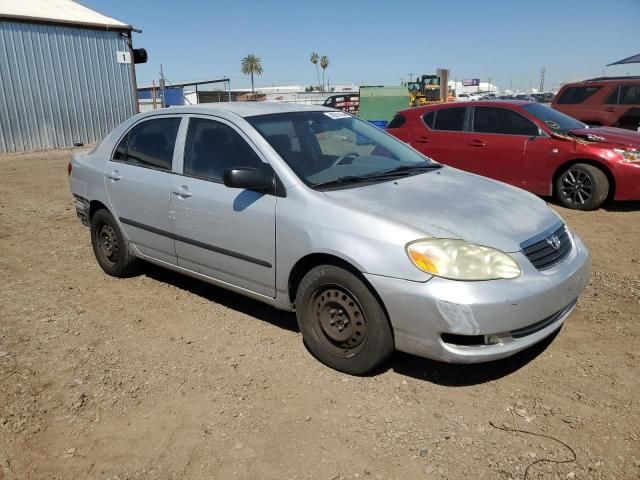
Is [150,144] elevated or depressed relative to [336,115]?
depressed

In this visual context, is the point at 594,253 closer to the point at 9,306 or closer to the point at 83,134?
the point at 9,306

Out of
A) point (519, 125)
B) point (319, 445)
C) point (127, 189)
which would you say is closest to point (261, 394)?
point (319, 445)

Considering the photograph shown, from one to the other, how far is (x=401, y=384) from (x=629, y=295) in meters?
2.35

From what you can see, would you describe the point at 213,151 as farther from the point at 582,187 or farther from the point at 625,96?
the point at 625,96

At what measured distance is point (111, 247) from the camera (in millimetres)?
4953

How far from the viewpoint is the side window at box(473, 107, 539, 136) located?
7.53 m

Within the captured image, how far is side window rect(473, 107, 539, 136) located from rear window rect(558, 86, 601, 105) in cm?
559

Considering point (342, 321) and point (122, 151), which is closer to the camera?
point (342, 321)

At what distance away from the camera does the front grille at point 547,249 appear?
9.76 feet

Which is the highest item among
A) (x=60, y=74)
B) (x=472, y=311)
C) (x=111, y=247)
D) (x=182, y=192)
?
(x=60, y=74)

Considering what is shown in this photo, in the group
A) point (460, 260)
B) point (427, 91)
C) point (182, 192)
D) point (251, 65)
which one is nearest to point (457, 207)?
point (460, 260)

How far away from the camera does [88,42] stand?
17.3 meters

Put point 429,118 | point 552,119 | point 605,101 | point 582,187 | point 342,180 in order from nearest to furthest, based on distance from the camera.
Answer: point 342,180, point 582,187, point 552,119, point 429,118, point 605,101

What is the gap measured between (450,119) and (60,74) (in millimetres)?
13665
